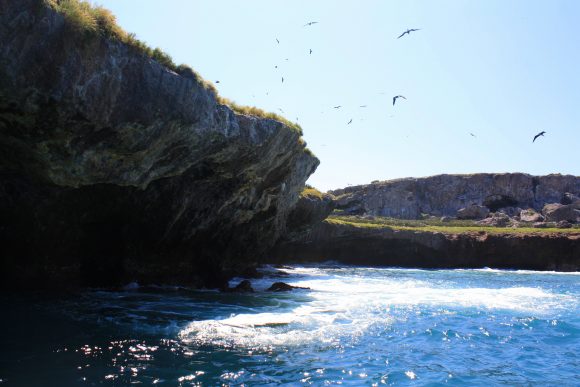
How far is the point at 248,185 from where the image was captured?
83.9ft

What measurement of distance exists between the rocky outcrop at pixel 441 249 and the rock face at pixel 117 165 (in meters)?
30.2

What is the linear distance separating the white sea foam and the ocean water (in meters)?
0.08

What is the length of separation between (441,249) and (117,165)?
5334 cm

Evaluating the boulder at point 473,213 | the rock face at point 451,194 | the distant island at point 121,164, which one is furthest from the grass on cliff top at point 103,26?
the rock face at point 451,194

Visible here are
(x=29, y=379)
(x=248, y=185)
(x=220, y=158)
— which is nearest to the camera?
(x=29, y=379)

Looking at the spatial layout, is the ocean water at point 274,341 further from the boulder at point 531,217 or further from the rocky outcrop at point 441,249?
the boulder at point 531,217

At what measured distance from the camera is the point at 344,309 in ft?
69.9

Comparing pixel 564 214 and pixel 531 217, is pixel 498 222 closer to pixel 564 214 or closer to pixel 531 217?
pixel 531 217

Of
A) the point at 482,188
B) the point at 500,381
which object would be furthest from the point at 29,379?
the point at 482,188

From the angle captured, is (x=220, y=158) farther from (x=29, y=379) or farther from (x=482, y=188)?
(x=482, y=188)

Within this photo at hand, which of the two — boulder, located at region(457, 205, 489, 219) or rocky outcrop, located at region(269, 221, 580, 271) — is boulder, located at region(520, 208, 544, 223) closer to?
boulder, located at region(457, 205, 489, 219)

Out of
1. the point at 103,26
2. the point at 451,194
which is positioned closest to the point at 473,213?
the point at 451,194

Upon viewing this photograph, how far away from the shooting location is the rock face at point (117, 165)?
1309cm

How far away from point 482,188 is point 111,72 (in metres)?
111
